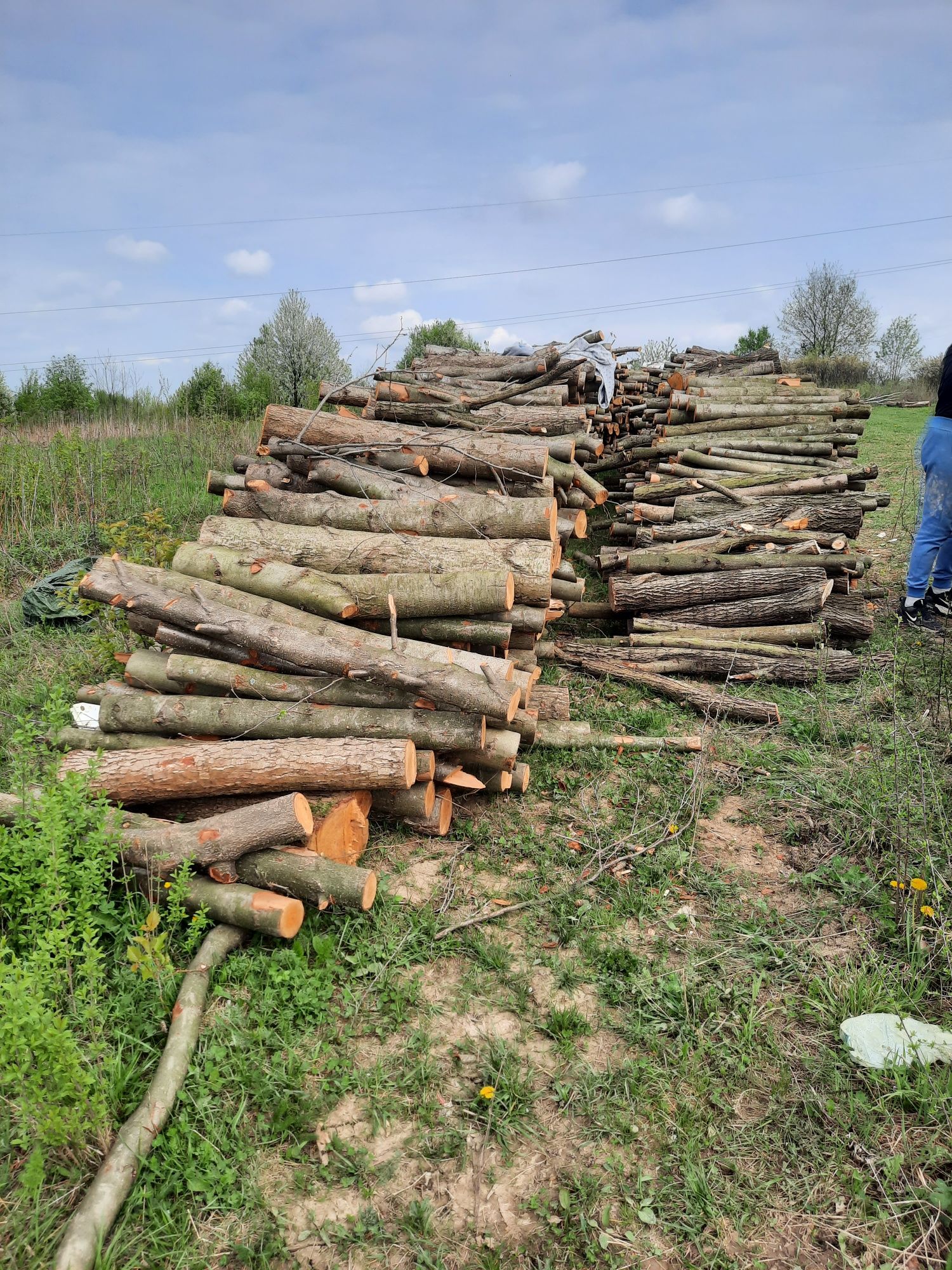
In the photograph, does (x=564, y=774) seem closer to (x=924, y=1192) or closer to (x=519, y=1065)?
(x=519, y=1065)

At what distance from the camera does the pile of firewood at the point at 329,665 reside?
3.83m

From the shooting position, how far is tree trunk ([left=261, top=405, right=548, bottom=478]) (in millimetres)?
6176

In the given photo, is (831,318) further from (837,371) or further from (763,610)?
(763,610)

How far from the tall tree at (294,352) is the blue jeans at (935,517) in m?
26.3

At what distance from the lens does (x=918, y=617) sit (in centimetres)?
757

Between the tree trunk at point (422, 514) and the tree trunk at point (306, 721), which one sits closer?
the tree trunk at point (306, 721)

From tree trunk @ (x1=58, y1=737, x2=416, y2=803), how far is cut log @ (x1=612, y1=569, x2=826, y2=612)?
3981 millimetres

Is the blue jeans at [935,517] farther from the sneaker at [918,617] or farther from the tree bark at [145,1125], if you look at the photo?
the tree bark at [145,1125]

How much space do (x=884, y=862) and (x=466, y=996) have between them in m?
2.35

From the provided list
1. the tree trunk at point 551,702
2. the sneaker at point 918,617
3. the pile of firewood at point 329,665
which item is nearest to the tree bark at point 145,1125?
the pile of firewood at point 329,665

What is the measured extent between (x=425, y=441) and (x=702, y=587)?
10.1 ft

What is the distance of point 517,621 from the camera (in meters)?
5.32

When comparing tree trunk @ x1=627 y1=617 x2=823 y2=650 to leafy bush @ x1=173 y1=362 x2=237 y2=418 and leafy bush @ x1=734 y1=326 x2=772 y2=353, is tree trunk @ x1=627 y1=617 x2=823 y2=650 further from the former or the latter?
leafy bush @ x1=734 y1=326 x2=772 y2=353

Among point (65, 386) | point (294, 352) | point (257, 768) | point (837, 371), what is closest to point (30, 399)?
point (65, 386)
